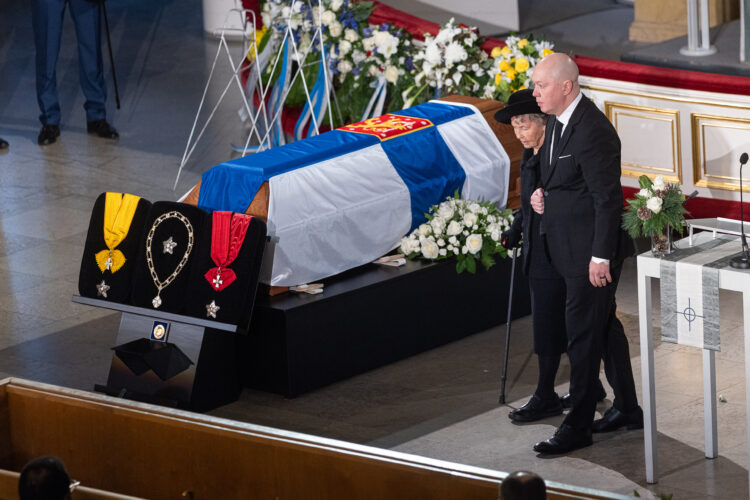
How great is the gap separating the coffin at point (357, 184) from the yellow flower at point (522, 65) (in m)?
0.45

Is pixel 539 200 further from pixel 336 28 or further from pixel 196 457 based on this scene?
pixel 336 28

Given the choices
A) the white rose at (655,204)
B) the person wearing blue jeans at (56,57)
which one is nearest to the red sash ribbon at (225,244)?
the white rose at (655,204)

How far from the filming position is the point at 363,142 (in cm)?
642

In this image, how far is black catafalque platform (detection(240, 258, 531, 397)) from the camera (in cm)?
580

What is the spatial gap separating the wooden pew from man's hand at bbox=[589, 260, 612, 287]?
5.29 feet

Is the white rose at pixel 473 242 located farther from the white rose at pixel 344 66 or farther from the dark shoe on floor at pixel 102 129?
the dark shoe on floor at pixel 102 129

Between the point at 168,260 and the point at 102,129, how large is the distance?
5072 millimetres

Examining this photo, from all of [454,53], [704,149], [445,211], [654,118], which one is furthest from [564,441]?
[454,53]

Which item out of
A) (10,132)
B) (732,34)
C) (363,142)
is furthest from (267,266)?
(10,132)

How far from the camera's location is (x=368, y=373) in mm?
6059

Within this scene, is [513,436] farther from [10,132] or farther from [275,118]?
[10,132]

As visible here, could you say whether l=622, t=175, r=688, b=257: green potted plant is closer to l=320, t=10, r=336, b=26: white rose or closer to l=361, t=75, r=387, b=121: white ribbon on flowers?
l=361, t=75, r=387, b=121: white ribbon on flowers

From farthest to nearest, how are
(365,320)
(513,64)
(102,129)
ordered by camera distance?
(102,129)
(513,64)
(365,320)

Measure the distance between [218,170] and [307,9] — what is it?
3053 millimetres
